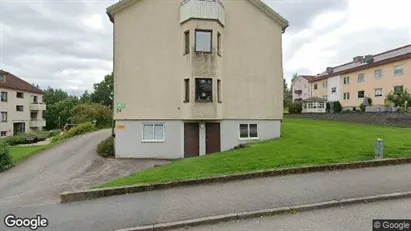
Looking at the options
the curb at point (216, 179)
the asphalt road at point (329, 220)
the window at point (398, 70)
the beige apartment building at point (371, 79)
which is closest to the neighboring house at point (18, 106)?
the curb at point (216, 179)

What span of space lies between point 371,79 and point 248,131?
29.3 m

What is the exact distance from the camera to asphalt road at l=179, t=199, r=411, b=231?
222 inches

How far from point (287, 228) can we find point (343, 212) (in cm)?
159

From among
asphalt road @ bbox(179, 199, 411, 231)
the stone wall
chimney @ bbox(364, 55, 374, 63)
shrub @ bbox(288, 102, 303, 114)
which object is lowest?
asphalt road @ bbox(179, 199, 411, 231)

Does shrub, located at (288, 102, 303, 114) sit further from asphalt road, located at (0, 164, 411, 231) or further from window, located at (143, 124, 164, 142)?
asphalt road, located at (0, 164, 411, 231)

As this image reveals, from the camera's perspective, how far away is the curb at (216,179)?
8.17m

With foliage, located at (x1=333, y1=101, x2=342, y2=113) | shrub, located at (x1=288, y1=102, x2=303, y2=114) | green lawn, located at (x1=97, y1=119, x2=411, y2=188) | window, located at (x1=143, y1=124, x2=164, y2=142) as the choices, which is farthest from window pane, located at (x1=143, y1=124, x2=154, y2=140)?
foliage, located at (x1=333, y1=101, x2=342, y2=113)

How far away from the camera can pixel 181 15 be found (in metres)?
16.4

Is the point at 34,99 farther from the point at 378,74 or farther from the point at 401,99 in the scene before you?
the point at 378,74

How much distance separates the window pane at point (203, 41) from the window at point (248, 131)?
5.07m

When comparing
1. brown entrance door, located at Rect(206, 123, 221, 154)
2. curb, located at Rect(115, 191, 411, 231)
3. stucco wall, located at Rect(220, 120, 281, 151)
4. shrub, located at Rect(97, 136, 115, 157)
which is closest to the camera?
curb, located at Rect(115, 191, 411, 231)

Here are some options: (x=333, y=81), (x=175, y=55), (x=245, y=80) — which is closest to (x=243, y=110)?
(x=245, y=80)

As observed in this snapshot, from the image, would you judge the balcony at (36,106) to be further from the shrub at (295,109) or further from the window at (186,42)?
the window at (186,42)

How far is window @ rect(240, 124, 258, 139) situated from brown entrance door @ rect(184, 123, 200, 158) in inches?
110
